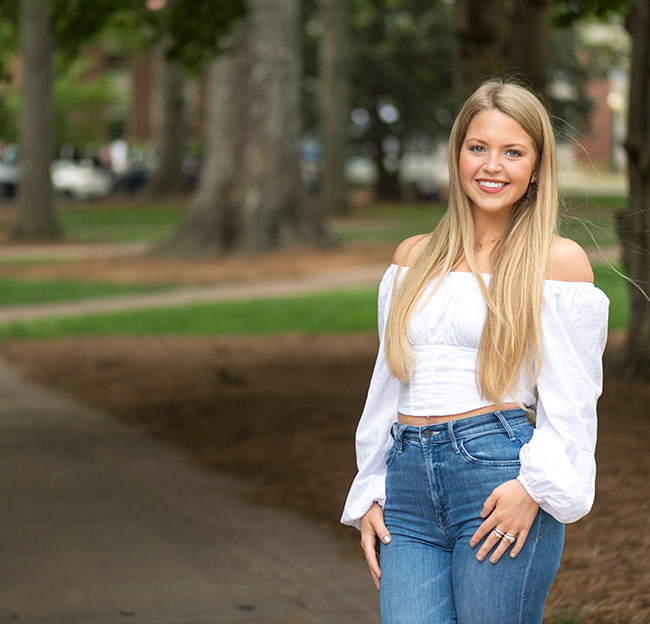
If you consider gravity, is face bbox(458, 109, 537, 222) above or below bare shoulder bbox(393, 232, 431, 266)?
above

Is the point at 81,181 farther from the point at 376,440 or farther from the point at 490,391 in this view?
the point at 490,391

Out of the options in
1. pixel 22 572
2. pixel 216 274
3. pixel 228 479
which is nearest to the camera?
pixel 22 572

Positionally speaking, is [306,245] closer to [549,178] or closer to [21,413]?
[21,413]

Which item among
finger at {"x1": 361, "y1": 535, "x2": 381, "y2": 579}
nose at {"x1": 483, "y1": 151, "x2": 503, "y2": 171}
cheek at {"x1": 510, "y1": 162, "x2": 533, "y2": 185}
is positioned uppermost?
nose at {"x1": 483, "y1": 151, "x2": 503, "y2": 171}

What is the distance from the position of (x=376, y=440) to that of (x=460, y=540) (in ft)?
1.11

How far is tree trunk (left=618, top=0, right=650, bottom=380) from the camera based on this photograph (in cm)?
850

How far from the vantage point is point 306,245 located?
22.4m

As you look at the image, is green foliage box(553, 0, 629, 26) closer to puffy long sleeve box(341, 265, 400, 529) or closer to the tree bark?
the tree bark

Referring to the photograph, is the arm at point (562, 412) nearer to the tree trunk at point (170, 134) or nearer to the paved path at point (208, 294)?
the paved path at point (208, 294)

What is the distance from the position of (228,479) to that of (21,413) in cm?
245

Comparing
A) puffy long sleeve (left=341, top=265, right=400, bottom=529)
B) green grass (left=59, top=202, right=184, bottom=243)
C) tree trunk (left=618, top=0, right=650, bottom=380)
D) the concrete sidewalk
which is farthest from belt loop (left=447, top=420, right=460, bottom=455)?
green grass (left=59, top=202, right=184, bottom=243)

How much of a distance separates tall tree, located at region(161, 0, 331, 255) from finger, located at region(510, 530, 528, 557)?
19.1m

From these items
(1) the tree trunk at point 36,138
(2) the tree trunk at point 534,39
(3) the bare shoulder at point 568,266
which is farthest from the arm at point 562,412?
(1) the tree trunk at point 36,138

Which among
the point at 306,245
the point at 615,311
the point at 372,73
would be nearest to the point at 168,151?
the point at 372,73
